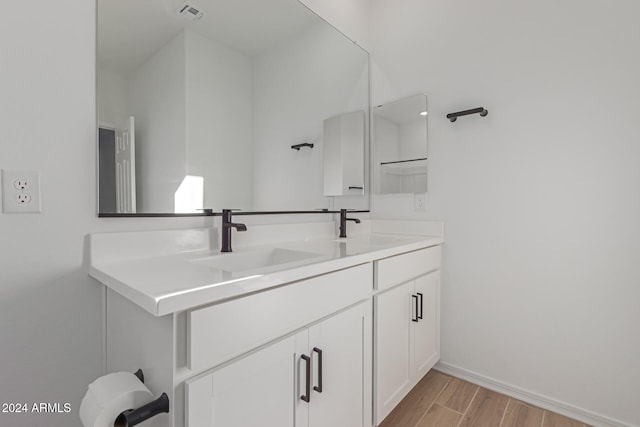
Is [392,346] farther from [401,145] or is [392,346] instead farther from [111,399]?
[401,145]

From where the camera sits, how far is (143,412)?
64 cm

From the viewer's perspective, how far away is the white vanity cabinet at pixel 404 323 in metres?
1.31

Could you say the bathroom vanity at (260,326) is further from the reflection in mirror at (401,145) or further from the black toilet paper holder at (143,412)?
the reflection in mirror at (401,145)

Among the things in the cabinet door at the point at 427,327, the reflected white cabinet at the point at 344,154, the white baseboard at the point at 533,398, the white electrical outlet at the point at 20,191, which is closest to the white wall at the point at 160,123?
the white electrical outlet at the point at 20,191

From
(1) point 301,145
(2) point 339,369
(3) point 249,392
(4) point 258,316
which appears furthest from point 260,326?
(1) point 301,145

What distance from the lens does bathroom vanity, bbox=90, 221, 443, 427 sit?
68cm

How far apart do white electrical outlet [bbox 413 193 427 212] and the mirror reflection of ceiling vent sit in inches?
59.1

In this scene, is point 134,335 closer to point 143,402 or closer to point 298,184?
point 143,402

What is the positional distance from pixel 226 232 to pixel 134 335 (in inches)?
19.8

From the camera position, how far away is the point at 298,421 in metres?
0.92

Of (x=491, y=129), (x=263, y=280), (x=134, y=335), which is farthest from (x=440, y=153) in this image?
(x=134, y=335)

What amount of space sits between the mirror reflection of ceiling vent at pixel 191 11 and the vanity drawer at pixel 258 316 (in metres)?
1.18

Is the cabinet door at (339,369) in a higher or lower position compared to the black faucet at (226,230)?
lower

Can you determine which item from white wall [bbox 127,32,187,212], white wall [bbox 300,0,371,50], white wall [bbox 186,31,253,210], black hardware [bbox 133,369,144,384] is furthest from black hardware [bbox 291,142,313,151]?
black hardware [bbox 133,369,144,384]
